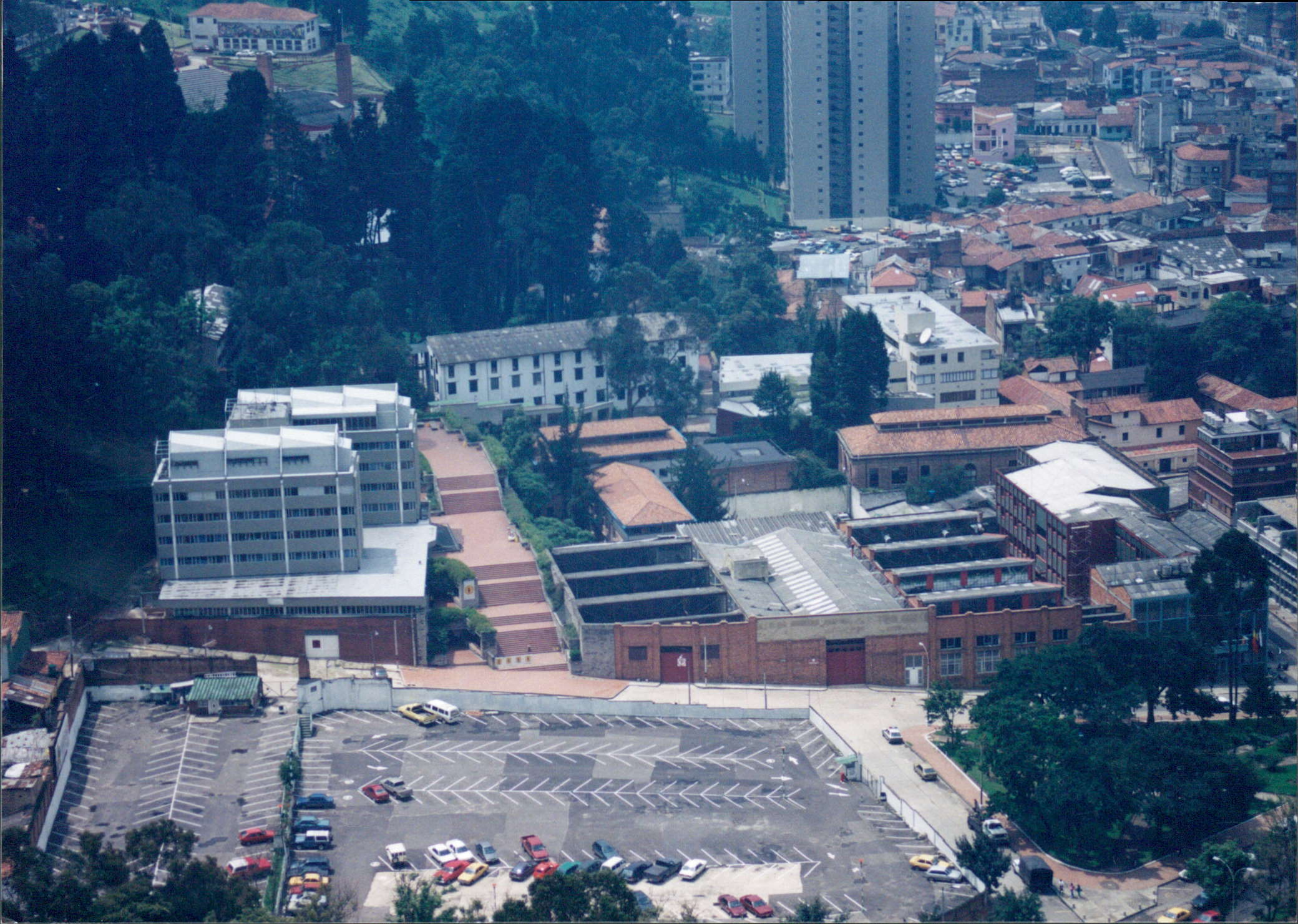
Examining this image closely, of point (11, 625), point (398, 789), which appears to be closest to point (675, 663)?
point (398, 789)

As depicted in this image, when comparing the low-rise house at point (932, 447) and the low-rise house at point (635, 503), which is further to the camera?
the low-rise house at point (932, 447)

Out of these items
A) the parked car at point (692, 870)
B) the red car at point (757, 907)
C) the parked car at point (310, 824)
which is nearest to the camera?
the red car at point (757, 907)

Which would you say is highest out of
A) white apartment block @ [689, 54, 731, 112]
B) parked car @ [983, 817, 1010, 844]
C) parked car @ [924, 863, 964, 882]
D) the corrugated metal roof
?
white apartment block @ [689, 54, 731, 112]

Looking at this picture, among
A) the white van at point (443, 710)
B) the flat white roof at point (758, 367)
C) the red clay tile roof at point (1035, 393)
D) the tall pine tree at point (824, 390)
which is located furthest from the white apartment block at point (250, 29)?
the white van at point (443, 710)

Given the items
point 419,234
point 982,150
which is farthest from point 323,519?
point 982,150

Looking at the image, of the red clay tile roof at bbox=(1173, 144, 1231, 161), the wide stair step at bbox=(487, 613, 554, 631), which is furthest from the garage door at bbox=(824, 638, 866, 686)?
the red clay tile roof at bbox=(1173, 144, 1231, 161)

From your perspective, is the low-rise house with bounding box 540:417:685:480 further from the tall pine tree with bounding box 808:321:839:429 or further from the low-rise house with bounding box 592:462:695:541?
the tall pine tree with bounding box 808:321:839:429

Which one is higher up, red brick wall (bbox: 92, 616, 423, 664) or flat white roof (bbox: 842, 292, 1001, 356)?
flat white roof (bbox: 842, 292, 1001, 356)

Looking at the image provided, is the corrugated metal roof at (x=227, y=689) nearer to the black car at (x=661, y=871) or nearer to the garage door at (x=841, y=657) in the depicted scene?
the black car at (x=661, y=871)
